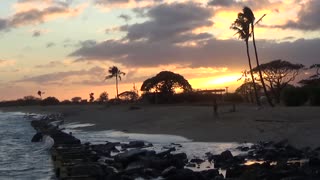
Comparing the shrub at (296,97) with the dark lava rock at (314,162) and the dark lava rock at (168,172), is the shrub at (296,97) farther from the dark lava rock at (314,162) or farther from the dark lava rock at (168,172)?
the dark lava rock at (168,172)

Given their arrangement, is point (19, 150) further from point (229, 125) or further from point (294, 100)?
point (294, 100)

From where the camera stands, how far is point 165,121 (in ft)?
143

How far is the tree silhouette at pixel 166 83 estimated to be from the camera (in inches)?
3130

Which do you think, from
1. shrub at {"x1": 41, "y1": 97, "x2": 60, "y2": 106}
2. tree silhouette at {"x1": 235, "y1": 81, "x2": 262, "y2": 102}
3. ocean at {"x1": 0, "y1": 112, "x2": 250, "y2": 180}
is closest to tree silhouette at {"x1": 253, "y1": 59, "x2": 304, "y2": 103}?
tree silhouette at {"x1": 235, "y1": 81, "x2": 262, "y2": 102}

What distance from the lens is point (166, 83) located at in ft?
260

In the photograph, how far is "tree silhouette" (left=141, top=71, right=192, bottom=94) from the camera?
79500 millimetres

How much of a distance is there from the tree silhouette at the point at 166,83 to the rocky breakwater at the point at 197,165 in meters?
53.0

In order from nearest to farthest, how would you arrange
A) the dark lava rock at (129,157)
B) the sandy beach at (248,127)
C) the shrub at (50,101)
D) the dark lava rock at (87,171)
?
the dark lava rock at (87,171) → the dark lava rock at (129,157) → the sandy beach at (248,127) → the shrub at (50,101)

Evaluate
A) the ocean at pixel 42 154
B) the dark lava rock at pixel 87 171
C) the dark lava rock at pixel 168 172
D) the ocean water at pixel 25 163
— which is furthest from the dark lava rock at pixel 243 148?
the ocean water at pixel 25 163

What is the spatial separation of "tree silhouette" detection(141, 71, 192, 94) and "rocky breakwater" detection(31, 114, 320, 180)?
174ft

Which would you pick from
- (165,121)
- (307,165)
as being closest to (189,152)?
(307,165)

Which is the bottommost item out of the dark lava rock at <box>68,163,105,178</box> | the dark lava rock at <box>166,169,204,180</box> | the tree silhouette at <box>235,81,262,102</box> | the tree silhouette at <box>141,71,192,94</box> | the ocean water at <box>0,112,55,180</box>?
the ocean water at <box>0,112,55,180</box>

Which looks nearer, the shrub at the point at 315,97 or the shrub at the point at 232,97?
the shrub at the point at 315,97

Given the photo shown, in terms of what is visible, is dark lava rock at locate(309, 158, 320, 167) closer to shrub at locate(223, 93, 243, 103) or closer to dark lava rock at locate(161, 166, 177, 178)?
dark lava rock at locate(161, 166, 177, 178)
